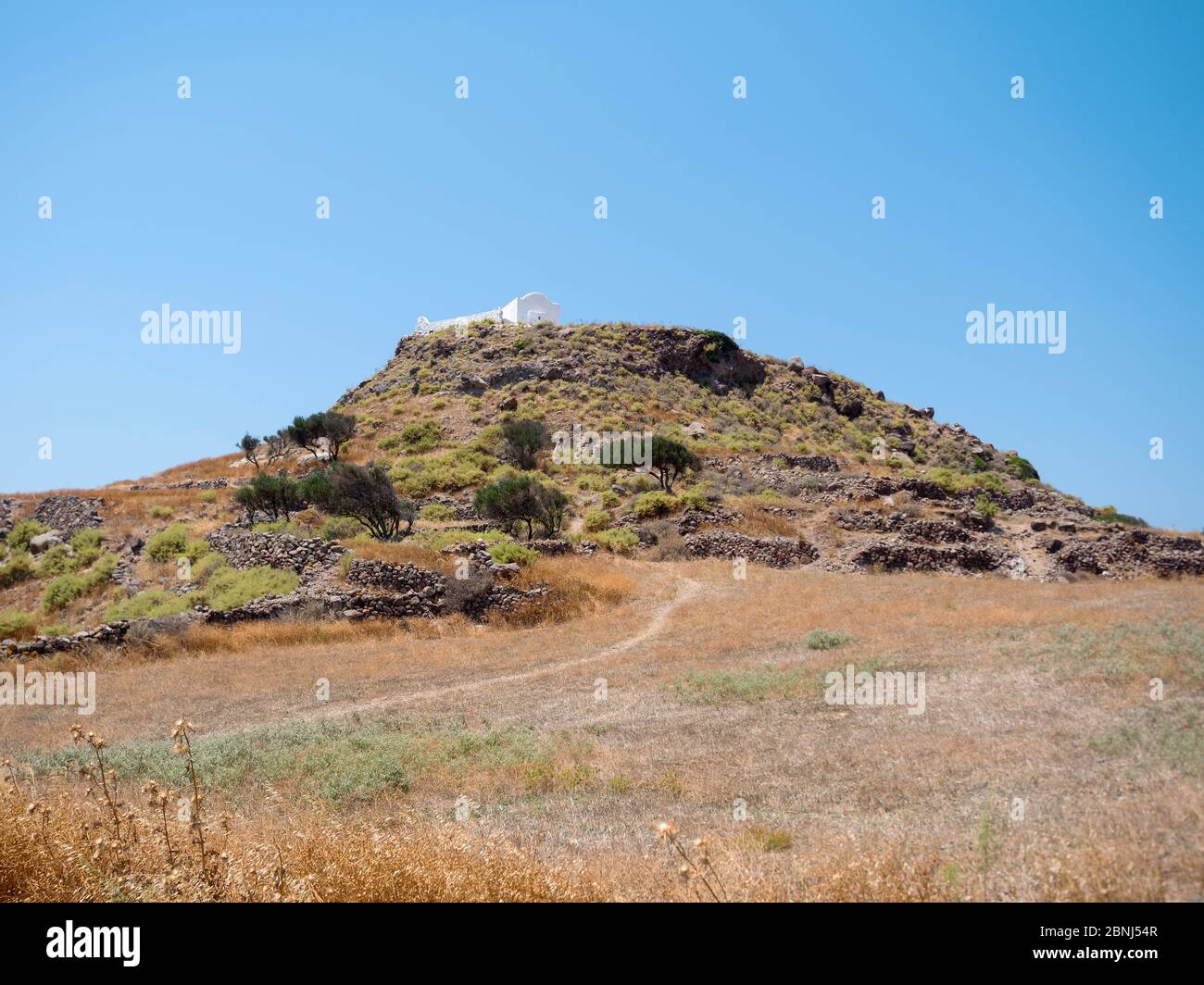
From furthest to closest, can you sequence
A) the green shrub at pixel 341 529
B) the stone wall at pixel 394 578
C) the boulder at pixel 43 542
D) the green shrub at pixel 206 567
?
1. the boulder at pixel 43 542
2. the green shrub at pixel 341 529
3. the green shrub at pixel 206 567
4. the stone wall at pixel 394 578

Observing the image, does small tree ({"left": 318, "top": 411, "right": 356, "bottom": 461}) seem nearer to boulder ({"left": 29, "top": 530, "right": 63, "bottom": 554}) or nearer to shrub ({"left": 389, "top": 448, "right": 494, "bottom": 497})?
shrub ({"left": 389, "top": 448, "right": 494, "bottom": 497})

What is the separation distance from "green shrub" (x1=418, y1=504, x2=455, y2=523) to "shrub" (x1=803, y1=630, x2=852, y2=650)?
22193mm

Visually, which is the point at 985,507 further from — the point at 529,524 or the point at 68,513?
the point at 68,513

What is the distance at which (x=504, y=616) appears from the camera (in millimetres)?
19250

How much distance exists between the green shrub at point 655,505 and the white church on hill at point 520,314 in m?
42.5

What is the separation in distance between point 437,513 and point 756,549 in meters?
15.0

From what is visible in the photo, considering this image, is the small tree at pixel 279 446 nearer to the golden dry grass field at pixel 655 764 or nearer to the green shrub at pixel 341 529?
the green shrub at pixel 341 529

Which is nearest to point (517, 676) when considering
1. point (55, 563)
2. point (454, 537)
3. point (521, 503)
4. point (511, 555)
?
point (511, 555)

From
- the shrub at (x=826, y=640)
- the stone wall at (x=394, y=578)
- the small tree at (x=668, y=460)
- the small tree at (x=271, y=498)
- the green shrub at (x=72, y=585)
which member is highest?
the small tree at (x=668, y=460)

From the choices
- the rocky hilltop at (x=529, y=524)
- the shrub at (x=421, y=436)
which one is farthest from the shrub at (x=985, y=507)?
the shrub at (x=421, y=436)

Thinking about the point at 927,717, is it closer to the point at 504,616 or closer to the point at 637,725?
the point at 637,725

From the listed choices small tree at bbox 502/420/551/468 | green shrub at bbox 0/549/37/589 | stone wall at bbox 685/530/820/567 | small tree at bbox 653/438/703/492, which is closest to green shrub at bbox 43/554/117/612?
green shrub at bbox 0/549/37/589

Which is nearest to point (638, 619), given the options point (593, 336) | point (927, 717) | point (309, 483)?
point (927, 717)

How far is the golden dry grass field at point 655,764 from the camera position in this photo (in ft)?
13.9
